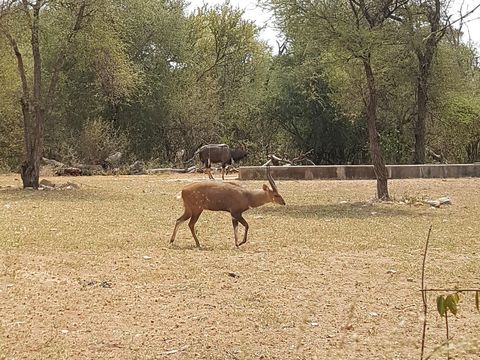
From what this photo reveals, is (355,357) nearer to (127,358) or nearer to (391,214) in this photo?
(127,358)

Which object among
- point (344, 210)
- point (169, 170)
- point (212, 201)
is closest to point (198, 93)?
point (169, 170)

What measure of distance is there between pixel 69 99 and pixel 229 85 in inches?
474

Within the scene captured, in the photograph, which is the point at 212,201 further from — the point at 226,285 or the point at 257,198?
the point at 226,285

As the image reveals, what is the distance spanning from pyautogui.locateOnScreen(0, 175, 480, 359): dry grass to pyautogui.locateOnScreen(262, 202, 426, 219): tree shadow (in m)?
0.17

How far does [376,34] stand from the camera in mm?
14445

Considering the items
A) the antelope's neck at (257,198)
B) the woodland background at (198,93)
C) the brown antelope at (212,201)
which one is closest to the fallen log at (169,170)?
the woodland background at (198,93)

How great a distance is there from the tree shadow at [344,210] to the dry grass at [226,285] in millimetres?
174

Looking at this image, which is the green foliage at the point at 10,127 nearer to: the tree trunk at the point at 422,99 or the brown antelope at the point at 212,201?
the tree trunk at the point at 422,99

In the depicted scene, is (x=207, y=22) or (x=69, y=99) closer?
(x=69, y=99)

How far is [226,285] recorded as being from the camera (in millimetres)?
6910

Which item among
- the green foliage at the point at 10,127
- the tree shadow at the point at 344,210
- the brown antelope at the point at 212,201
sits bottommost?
the tree shadow at the point at 344,210

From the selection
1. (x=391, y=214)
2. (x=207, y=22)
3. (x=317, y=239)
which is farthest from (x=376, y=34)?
(x=207, y=22)

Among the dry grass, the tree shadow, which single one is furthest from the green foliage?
the tree shadow

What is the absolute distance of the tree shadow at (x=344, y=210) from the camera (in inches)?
519
